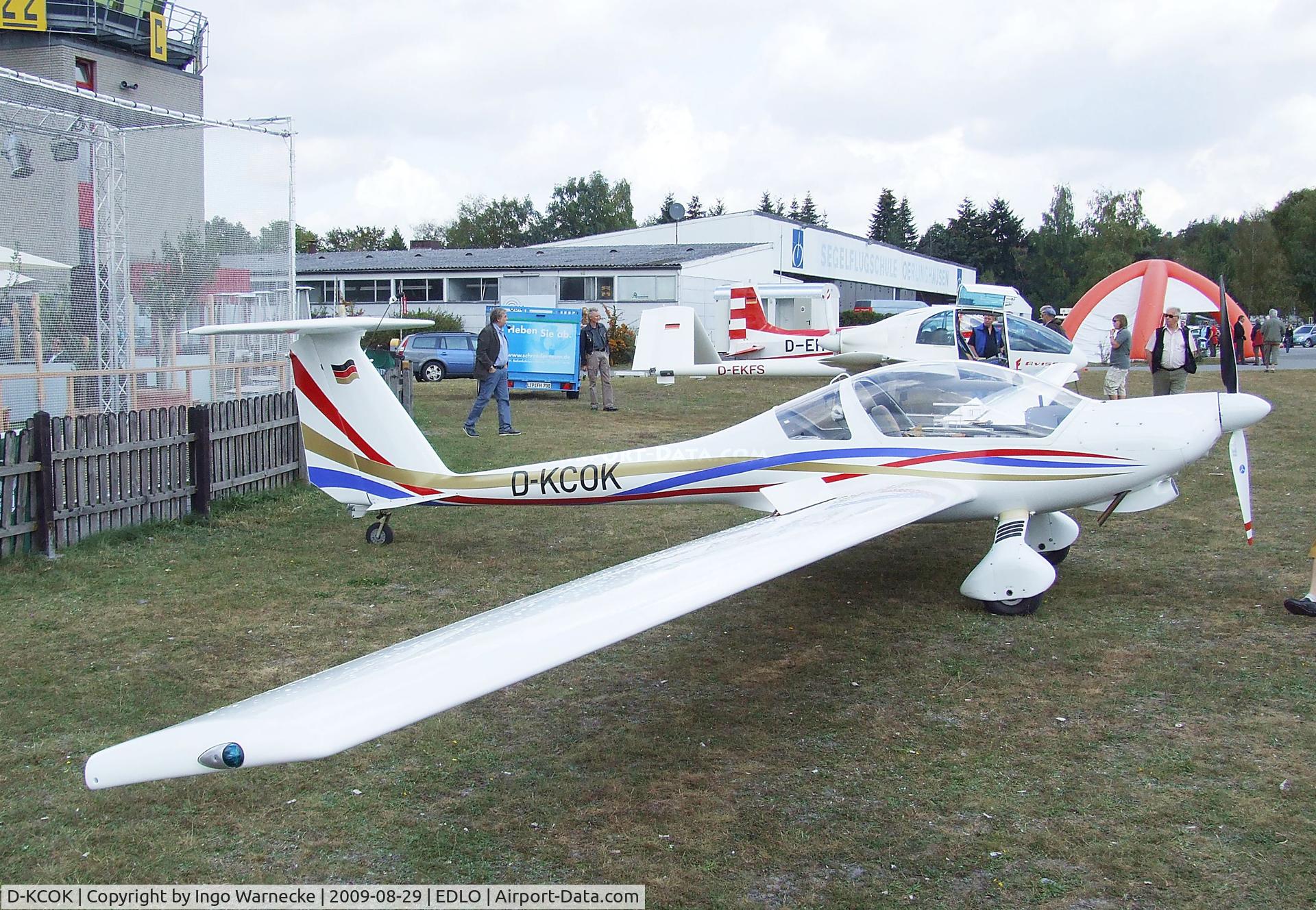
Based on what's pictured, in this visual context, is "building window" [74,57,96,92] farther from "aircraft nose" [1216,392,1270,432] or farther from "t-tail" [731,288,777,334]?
"aircraft nose" [1216,392,1270,432]

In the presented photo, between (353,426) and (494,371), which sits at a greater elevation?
(494,371)

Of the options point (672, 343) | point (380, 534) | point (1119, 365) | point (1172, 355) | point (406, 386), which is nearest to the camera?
point (380, 534)

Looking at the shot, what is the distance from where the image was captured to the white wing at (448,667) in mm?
2621

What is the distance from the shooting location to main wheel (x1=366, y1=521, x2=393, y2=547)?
8.92 m

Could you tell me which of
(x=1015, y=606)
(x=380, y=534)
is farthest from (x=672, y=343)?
(x=1015, y=606)

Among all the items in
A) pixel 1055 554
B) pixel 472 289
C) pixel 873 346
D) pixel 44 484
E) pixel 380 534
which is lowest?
pixel 1055 554

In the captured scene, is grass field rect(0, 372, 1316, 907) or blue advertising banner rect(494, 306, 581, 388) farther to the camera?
blue advertising banner rect(494, 306, 581, 388)

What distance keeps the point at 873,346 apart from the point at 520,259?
28012 mm

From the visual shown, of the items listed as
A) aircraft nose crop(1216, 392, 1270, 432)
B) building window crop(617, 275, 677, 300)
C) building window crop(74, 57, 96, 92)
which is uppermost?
building window crop(74, 57, 96, 92)

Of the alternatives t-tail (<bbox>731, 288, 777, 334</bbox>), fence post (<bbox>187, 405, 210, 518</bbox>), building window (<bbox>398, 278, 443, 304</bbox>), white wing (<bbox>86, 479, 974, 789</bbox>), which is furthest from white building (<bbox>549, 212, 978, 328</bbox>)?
white wing (<bbox>86, 479, 974, 789</bbox>)

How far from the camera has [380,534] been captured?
8.92m

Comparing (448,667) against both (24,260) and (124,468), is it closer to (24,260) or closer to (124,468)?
(124,468)
